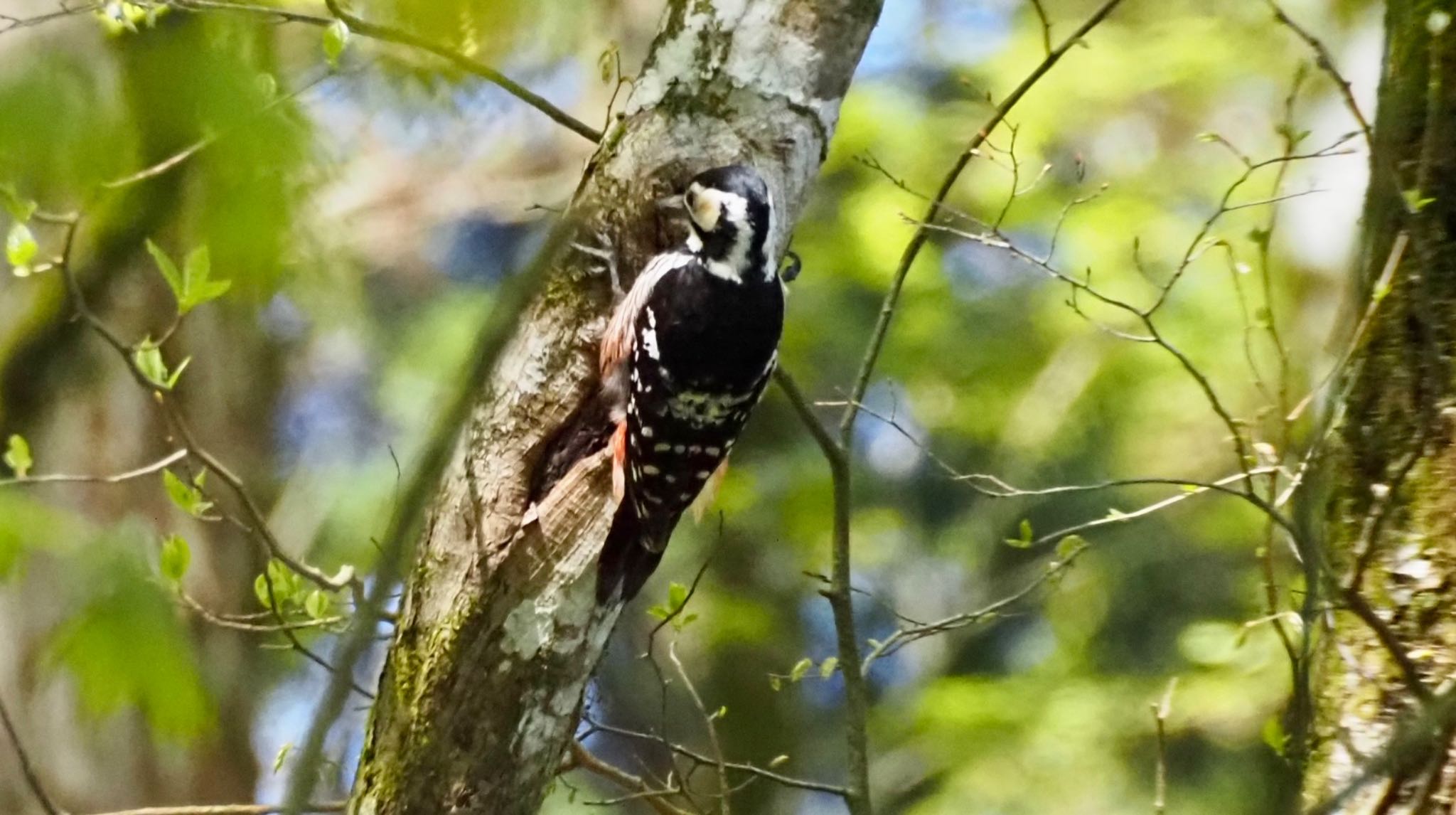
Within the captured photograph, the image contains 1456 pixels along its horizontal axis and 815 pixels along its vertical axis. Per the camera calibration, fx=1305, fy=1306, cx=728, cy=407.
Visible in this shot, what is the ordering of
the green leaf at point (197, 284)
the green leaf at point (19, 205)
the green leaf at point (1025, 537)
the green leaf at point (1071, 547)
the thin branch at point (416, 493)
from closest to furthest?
the thin branch at point (416, 493) < the green leaf at point (19, 205) < the green leaf at point (197, 284) < the green leaf at point (1025, 537) < the green leaf at point (1071, 547)

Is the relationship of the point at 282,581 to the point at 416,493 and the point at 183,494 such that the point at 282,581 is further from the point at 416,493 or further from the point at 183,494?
the point at 416,493

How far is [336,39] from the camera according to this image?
5.52ft

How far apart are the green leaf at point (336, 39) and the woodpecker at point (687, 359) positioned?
1.77ft

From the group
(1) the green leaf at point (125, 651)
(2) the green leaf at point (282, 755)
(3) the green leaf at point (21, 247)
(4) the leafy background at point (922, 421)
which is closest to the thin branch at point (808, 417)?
(4) the leafy background at point (922, 421)

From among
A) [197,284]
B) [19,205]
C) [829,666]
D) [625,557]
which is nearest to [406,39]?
[19,205]

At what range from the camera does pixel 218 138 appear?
794 mm

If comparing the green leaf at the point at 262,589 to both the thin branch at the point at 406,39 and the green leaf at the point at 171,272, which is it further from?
the thin branch at the point at 406,39

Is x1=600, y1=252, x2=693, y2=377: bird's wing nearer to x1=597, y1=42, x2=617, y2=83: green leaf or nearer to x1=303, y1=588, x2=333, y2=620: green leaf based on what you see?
x1=597, y1=42, x2=617, y2=83: green leaf

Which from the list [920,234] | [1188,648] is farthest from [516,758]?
[1188,648]

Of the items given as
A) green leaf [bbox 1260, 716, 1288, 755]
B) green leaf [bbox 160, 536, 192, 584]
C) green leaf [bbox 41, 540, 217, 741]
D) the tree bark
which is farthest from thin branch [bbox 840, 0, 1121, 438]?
green leaf [bbox 41, 540, 217, 741]

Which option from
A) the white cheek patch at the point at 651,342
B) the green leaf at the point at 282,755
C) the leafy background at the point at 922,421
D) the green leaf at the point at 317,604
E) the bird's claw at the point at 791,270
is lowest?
the green leaf at the point at 282,755

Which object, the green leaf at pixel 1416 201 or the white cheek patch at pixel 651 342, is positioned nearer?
the green leaf at pixel 1416 201

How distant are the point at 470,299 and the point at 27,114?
3256 mm

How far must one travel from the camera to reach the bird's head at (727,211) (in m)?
1.94
